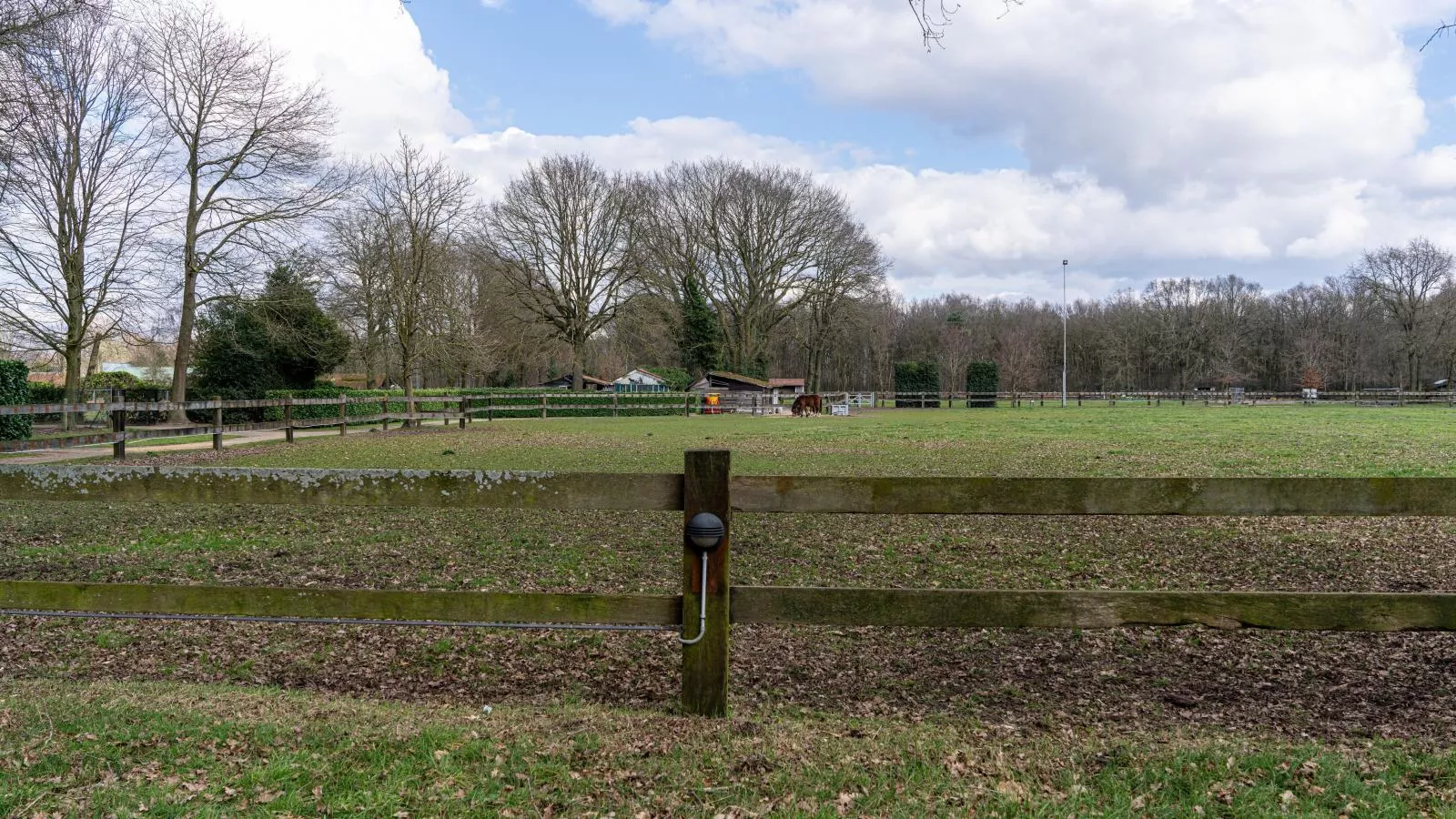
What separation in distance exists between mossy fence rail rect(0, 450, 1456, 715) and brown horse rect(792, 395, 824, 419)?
38.5m

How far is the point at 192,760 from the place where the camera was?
3.03 metres

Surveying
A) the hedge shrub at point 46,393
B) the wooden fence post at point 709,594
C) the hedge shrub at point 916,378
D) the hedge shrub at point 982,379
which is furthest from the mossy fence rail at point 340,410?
the hedge shrub at point 916,378

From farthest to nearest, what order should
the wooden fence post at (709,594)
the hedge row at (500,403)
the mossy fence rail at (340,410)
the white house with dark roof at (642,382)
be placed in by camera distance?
1. the white house with dark roof at (642,382)
2. the hedge row at (500,403)
3. the mossy fence rail at (340,410)
4. the wooden fence post at (709,594)

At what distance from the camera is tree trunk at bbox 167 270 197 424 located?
1009 inches

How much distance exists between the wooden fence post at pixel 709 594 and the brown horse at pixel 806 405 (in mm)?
38562

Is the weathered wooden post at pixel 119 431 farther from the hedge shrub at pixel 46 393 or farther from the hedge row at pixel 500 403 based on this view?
the hedge shrub at pixel 46 393

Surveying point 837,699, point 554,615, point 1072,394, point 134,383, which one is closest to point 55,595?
point 554,615

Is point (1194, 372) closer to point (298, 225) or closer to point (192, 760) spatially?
point (298, 225)

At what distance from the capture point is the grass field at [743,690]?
2.90 metres

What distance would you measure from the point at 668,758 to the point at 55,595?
289 cm

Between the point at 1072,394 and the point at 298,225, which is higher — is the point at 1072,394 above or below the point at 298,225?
below

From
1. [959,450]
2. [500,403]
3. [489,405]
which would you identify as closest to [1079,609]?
[959,450]

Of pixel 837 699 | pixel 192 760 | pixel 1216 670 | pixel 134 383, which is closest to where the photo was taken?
pixel 192 760

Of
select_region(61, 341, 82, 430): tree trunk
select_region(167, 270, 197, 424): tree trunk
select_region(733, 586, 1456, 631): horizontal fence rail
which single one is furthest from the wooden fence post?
select_region(61, 341, 82, 430): tree trunk
